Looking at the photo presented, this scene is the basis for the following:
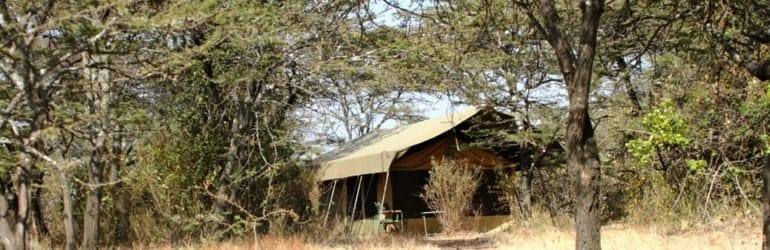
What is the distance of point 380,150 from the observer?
14.8m

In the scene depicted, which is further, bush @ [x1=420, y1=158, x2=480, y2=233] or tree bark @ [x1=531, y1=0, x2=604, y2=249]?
bush @ [x1=420, y1=158, x2=480, y2=233]

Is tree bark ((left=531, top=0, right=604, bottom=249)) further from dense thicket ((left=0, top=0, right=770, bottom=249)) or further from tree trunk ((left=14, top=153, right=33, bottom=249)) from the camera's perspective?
tree trunk ((left=14, top=153, right=33, bottom=249))

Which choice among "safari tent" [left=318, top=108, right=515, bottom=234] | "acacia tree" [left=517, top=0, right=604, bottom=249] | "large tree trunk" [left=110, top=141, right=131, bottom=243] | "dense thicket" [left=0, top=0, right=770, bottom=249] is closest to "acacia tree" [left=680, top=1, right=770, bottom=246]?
"dense thicket" [left=0, top=0, right=770, bottom=249]

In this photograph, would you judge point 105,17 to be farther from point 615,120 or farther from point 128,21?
point 615,120

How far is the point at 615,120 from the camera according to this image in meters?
12.7

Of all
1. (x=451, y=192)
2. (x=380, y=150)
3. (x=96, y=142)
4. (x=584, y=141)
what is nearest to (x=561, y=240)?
(x=451, y=192)

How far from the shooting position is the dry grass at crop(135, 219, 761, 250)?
910cm

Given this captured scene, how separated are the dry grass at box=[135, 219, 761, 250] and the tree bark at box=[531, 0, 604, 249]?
3.76 m

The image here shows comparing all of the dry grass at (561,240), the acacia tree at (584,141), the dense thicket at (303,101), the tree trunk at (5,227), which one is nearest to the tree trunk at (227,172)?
the dense thicket at (303,101)

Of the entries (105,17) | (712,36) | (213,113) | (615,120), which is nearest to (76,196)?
(213,113)

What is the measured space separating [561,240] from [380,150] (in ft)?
16.3

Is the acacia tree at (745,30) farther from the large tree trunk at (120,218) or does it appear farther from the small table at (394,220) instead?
the large tree trunk at (120,218)

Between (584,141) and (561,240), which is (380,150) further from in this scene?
(584,141)

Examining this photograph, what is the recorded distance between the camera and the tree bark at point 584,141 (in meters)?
5.32
